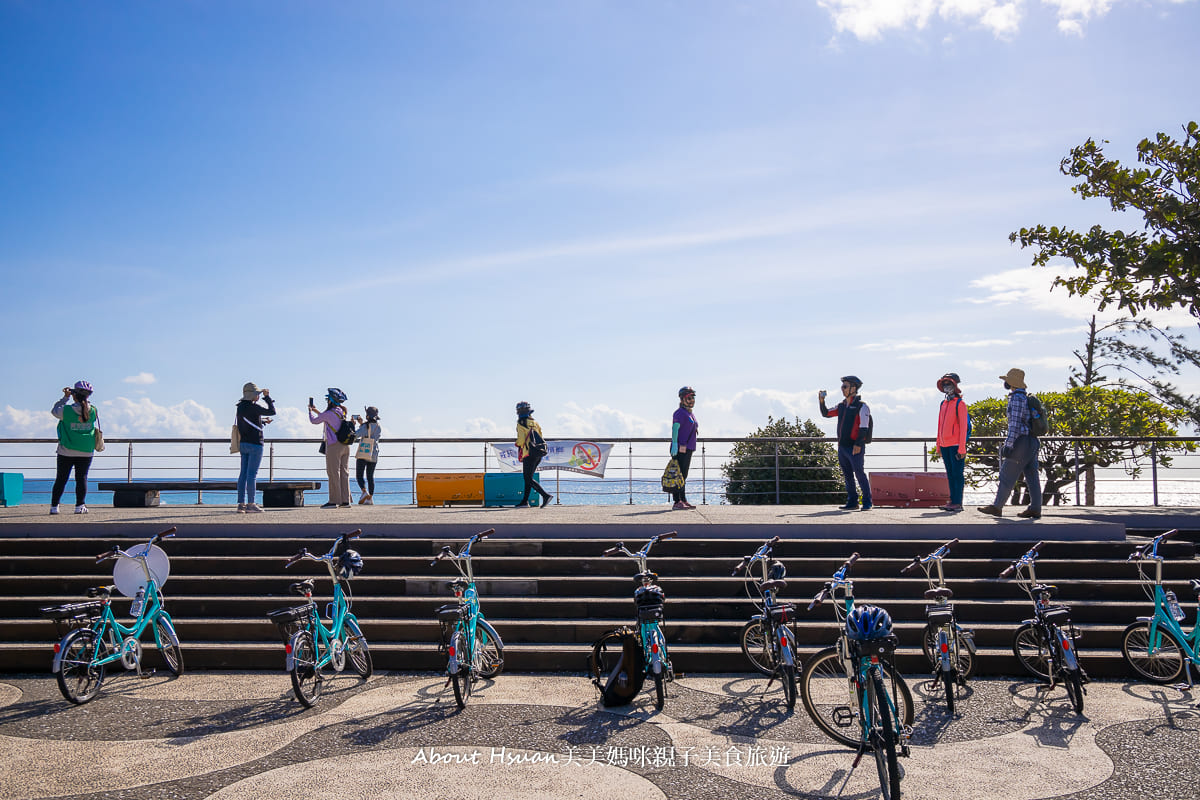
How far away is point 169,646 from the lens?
293 inches

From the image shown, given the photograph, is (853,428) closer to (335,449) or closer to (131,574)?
(335,449)

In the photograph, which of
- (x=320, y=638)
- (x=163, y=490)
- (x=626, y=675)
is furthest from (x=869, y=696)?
(x=163, y=490)

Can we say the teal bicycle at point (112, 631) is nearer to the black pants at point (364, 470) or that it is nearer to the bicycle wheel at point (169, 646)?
the bicycle wheel at point (169, 646)

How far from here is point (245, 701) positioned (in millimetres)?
6664

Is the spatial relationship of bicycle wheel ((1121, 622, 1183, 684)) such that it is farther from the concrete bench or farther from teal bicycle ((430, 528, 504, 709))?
the concrete bench

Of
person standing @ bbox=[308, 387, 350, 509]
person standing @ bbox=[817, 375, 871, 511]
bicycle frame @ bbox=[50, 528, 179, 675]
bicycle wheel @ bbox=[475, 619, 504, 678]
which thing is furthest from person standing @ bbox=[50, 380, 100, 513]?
person standing @ bbox=[817, 375, 871, 511]

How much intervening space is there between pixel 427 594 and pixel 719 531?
11.5 feet

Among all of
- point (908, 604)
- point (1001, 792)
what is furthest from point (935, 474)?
point (1001, 792)

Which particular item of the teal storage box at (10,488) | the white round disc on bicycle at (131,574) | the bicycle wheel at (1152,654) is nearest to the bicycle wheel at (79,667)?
the white round disc on bicycle at (131,574)

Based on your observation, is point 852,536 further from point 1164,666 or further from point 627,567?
point 1164,666

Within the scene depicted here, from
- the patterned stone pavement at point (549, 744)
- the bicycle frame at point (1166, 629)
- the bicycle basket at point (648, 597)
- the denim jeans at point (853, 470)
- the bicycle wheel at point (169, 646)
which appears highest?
the denim jeans at point (853, 470)

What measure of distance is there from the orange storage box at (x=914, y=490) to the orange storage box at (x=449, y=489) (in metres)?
7.27

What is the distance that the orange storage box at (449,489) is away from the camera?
1530cm

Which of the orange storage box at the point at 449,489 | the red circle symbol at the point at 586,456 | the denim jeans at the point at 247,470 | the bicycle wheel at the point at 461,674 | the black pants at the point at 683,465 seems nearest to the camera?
the bicycle wheel at the point at 461,674
